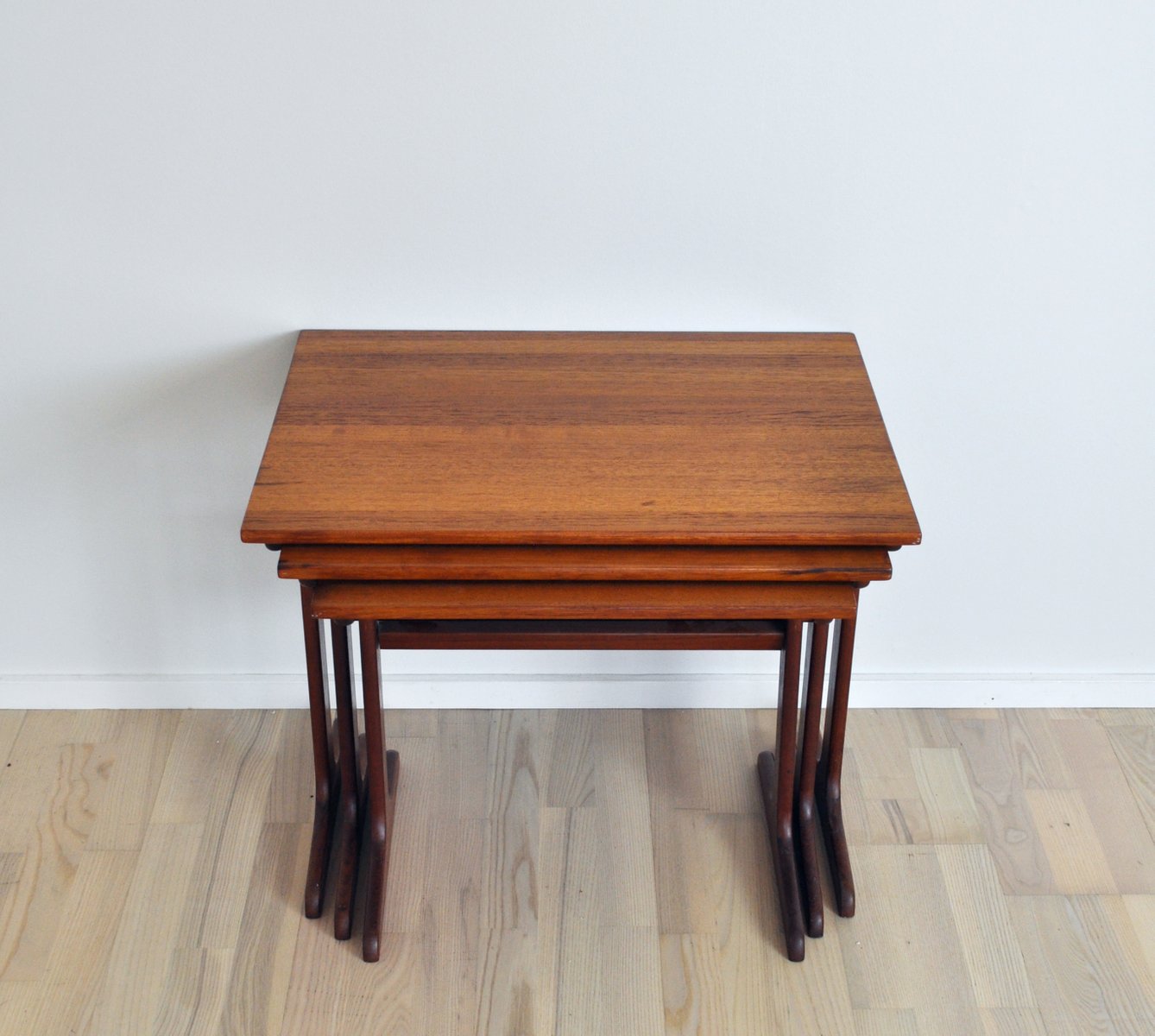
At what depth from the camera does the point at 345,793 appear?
5.41 ft

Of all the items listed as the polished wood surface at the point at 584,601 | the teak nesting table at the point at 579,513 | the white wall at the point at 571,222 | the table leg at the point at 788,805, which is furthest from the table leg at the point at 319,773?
the table leg at the point at 788,805

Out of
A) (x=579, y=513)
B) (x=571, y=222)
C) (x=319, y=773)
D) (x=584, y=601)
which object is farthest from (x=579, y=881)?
(x=571, y=222)

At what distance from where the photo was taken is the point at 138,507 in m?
1.76

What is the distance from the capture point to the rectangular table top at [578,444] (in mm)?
1256

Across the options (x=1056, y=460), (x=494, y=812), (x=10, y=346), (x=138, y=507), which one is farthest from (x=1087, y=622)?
(x=10, y=346)

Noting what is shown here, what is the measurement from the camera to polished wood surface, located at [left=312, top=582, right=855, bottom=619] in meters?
1.32

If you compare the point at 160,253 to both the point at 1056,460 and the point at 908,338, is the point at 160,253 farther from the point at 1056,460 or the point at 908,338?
the point at 1056,460

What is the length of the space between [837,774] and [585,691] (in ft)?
1.42

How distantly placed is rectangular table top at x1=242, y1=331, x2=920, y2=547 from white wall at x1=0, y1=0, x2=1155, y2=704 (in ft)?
0.25

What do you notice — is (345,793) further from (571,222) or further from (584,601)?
(571,222)

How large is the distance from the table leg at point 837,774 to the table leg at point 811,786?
18 mm

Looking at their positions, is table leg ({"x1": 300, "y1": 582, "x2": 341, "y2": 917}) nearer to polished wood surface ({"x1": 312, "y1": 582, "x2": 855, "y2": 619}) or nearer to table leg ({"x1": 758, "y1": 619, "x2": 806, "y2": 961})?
polished wood surface ({"x1": 312, "y1": 582, "x2": 855, "y2": 619})

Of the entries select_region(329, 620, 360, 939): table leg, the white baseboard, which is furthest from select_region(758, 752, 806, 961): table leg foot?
select_region(329, 620, 360, 939): table leg

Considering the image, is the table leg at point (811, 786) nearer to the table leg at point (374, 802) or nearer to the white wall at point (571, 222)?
the white wall at point (571, 222)
